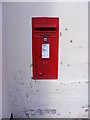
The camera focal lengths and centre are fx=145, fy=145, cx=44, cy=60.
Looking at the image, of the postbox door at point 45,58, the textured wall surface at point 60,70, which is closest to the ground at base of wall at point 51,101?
the textured wall surface at point 60,70

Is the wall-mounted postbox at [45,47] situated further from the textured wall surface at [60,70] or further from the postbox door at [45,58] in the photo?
the textured wall surface at [60,70]

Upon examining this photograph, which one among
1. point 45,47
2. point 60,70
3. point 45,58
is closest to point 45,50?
point 45,47

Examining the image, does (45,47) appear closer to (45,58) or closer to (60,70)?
(45,58)

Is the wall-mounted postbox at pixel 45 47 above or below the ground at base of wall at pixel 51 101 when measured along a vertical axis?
above

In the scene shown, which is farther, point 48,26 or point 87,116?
point 87,116

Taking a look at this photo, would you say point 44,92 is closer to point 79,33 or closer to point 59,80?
point 59,80

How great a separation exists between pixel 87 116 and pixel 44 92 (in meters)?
1.18

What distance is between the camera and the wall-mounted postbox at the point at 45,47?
3.19m

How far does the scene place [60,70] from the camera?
10.9 ft

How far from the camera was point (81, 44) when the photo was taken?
3305mm

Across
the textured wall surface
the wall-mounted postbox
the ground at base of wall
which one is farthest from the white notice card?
the ground at base of wall

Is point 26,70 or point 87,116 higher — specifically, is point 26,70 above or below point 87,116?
above

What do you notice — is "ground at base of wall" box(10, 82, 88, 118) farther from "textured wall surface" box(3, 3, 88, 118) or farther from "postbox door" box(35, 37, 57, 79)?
"postbox door" box(35, 37, 57, 79)

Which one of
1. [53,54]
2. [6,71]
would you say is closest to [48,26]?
[53,54]
